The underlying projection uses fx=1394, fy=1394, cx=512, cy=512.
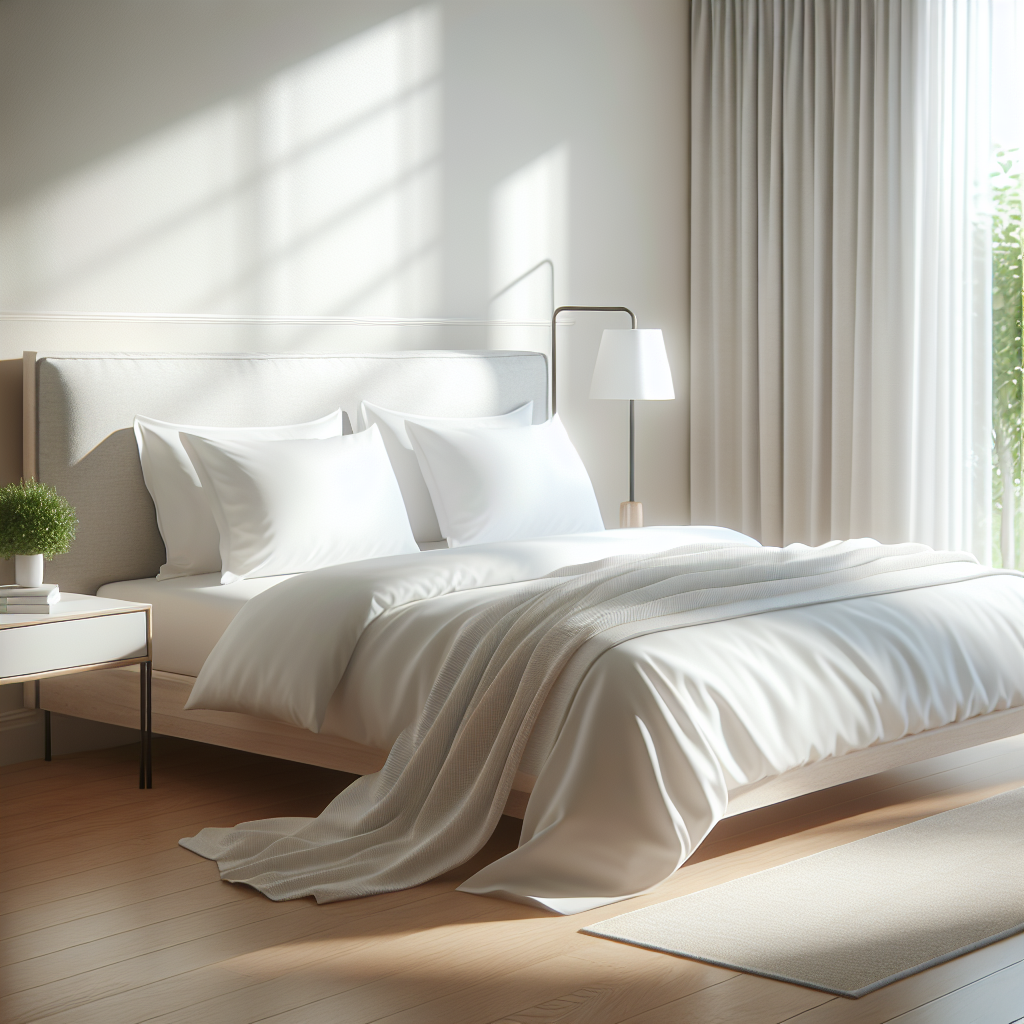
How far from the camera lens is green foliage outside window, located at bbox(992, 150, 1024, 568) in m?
5.66

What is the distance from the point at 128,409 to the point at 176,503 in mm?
331

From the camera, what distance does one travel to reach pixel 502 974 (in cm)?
255

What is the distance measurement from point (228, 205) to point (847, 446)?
288 cm

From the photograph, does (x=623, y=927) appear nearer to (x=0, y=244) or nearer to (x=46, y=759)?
(x=46, y=759)

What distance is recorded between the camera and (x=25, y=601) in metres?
3.71

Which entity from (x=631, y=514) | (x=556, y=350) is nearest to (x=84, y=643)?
(x=631, y=514)

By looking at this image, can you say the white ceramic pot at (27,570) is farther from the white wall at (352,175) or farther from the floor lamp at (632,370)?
the floor lamp at (632,370)

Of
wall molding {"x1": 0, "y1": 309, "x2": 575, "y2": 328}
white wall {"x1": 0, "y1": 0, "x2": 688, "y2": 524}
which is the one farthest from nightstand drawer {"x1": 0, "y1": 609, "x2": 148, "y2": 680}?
wall molding {"x1": 0, "y1": 309, "x2": 575, "y2": 328}

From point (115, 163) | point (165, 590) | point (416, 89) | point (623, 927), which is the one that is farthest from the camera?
point (416, 89)

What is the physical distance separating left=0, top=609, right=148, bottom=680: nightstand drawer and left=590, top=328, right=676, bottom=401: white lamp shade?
93.2 inches

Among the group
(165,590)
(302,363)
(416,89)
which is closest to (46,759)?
(165,590)

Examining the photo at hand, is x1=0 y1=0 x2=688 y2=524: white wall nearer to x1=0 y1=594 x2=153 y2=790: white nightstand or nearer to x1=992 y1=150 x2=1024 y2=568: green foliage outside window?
x1=0 y1=594 x2=153 y2=790: white nightstand

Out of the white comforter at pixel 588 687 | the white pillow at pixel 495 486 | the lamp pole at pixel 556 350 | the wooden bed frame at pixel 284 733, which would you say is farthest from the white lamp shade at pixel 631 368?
the wooden bed frame at pixel 284 733

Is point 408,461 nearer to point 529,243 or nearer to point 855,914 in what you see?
point 529,243
